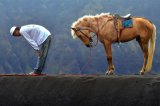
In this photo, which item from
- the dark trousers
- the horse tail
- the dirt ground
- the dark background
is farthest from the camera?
the dark background

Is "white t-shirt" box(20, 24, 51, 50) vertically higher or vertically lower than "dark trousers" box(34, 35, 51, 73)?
higher

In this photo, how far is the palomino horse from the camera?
13070 mm

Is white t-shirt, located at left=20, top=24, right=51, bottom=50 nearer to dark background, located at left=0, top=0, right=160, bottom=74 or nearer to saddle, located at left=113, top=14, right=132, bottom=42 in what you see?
saddle, located at left=113, top=14, right=132, bottom=42

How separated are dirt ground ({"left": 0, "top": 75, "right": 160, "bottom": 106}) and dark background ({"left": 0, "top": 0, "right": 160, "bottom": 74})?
139m

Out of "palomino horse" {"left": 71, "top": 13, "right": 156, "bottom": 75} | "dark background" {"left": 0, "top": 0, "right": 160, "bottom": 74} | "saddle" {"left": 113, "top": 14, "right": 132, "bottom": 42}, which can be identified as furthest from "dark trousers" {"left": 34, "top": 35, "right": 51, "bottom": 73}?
"dark background" {"left": 0, "top": 0, "right": 160, "bottom": 74}

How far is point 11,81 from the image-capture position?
10289mm

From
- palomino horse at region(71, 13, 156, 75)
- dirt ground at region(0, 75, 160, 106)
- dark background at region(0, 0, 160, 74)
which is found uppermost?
palomino horse at region(71, 13, 156, 75)

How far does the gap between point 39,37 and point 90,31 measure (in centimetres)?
181

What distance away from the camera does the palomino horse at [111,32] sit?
515 inches

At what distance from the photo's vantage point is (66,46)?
173500 millimetres

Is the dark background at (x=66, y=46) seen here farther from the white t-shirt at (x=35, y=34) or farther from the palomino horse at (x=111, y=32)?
the white t-shirt at (x=35, y=34)

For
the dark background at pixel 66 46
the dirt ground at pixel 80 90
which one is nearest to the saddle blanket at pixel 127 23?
the dirt ground at pixel 80 90

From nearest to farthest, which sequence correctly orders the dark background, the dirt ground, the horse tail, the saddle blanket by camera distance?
the dirt ground
the saddle blanket
the horse tail
the dark background

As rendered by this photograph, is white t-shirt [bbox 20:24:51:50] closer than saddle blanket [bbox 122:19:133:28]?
Yes
